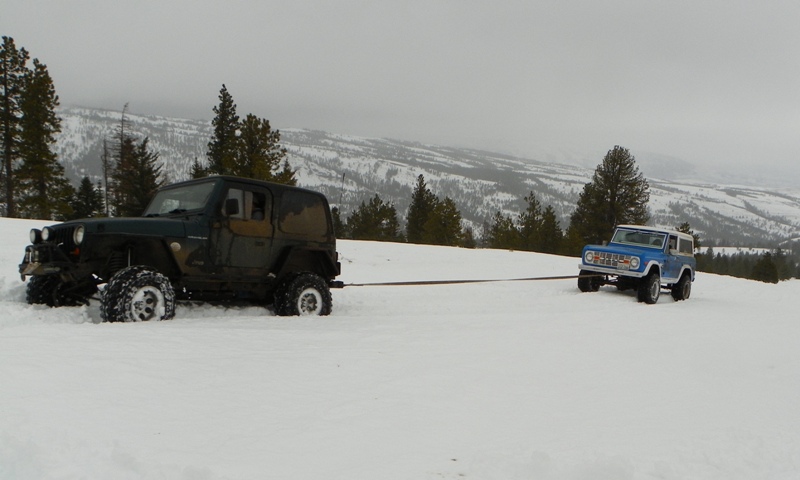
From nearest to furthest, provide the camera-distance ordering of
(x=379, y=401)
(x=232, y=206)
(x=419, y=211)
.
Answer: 1. (x=379, y=401)
2. (x=232, y=206)
3. (x=419, y=211)

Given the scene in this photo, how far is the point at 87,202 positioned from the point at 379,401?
5051cm

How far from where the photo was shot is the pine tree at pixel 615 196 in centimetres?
4906

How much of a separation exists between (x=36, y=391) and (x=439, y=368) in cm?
340

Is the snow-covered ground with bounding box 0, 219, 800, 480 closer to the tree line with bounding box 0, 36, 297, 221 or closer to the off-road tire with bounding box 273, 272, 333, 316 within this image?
the off-road tire with bounding box 273, 272, 333, 316

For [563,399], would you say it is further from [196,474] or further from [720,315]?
[720,315]

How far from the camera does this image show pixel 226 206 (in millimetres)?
8094

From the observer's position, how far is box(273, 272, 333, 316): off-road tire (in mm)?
8789

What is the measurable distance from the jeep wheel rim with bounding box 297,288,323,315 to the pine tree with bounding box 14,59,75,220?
3697 centimetres

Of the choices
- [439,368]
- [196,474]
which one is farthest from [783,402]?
[196,474]

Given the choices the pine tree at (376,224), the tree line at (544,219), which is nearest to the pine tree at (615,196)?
the tree line at (544,219)

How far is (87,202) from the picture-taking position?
4762 cm

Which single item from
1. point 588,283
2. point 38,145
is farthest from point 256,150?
point 588,283

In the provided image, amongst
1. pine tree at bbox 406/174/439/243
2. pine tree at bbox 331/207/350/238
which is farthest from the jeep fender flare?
pine tree at bbox 406/174/439/243

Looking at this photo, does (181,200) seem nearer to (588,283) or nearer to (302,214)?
(302,214)
